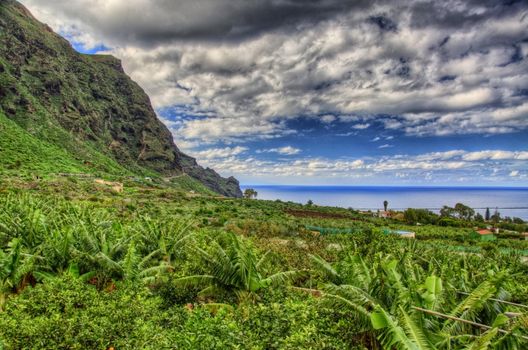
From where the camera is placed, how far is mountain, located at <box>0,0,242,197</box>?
7344 centimetres

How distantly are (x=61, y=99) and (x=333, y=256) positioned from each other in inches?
4197

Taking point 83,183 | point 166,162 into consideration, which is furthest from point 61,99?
point 83,183

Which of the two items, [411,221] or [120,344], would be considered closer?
[120,344]

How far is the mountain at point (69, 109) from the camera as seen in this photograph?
73.4 meters

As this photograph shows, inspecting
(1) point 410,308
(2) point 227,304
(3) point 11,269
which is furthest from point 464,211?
(3) point 11,269

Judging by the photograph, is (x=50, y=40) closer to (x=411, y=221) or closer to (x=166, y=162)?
(x=166, y=162)

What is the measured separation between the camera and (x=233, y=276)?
10.1 metres

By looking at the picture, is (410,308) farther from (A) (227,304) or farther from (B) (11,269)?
(B) (11,269)

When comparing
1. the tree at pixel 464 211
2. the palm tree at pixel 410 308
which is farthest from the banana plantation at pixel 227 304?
the tree at pixel 464 211

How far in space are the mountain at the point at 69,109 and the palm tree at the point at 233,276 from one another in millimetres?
52598

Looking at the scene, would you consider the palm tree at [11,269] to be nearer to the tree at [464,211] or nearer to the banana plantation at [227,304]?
the banana plantation at [227,304]

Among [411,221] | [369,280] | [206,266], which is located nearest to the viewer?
[369,280]

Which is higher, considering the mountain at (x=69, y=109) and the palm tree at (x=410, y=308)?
the mountain at (x=69, y=109)

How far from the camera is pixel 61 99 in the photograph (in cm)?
9938
